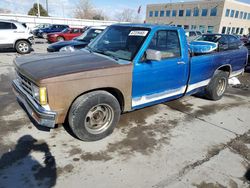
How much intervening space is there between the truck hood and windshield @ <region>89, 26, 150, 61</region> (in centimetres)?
28

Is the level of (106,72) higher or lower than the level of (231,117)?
higher

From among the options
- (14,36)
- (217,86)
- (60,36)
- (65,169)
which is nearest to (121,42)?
(65,169)

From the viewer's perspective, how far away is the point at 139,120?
438 cm

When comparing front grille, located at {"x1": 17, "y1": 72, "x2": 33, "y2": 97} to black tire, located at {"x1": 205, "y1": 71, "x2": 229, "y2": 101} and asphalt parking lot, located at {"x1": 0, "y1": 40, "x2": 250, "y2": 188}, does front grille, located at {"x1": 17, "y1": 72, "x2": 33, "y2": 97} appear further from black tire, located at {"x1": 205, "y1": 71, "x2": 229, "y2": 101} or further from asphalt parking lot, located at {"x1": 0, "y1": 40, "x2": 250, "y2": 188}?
black tire, located at {"x1": 205, "y1": 71, "x2": 229, "y2": 101}

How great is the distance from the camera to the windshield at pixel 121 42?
371 cm

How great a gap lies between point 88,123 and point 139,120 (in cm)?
127

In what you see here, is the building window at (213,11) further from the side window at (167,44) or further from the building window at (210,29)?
the side window at (167,44)

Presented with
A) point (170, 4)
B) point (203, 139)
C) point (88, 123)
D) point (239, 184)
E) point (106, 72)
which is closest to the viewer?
point (239, 184)

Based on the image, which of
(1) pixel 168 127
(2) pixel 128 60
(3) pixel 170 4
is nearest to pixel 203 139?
(1) pixel 168 127

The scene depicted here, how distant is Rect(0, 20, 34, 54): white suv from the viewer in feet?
38.9

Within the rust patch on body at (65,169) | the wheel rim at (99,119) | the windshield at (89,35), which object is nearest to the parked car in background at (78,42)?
the windshield at (89,35)

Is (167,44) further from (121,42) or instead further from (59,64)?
(59,64)

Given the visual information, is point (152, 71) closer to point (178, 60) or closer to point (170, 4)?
point (178, 60)

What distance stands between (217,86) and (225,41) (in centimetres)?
444
